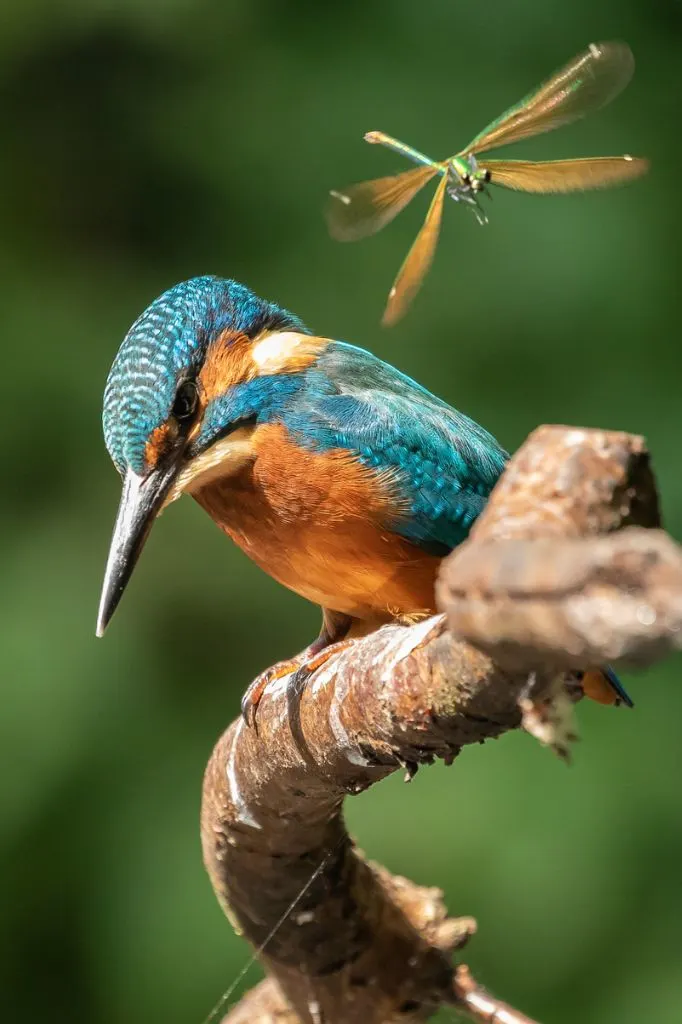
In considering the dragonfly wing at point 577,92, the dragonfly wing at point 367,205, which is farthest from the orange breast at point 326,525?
the dragonfly wing at point 577,92

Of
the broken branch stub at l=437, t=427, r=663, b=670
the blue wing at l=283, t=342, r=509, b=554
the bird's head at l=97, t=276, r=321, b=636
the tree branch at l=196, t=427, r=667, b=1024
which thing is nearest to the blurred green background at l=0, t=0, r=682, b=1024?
the tree branch at l=196, t=427, r=667, b=1024

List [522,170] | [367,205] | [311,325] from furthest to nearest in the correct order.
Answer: [311,325] < [367,205] < [522,170]

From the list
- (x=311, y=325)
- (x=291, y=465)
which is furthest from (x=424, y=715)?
(x=311, y=325)

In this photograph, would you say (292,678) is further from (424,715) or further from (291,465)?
(424,715)

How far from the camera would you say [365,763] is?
45.9 inches

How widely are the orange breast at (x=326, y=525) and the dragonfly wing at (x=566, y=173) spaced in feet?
1.22

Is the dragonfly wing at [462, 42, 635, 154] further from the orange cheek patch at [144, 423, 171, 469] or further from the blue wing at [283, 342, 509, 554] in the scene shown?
the orange cheek patch at [144, 423, 171, 469]

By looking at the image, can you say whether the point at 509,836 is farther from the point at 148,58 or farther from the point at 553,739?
the point at 148,58

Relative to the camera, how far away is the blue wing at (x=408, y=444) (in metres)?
1.52

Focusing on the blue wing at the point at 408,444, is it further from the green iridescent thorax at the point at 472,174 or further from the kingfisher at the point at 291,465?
the green iridescent thorax at the point at 472,174

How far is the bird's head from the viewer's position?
1.44 m

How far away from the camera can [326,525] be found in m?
1.50

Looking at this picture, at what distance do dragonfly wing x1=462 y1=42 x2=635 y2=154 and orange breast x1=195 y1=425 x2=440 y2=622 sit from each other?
0.43 metres

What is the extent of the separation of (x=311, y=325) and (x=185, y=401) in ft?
4.27
